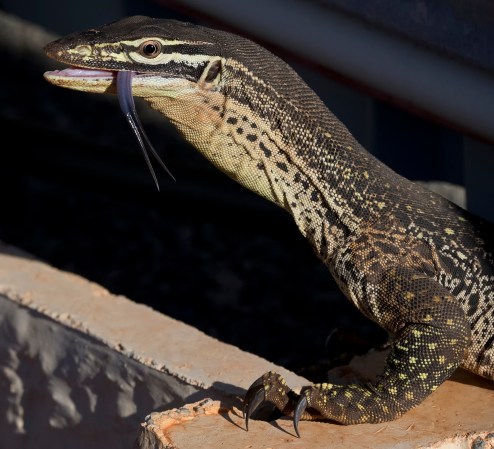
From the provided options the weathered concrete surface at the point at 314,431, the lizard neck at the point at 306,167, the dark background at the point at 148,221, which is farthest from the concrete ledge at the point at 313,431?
the dark background at the point at 148,221

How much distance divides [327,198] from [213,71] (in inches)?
28.1

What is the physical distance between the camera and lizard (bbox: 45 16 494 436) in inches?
180

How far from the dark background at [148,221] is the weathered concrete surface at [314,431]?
2293mm

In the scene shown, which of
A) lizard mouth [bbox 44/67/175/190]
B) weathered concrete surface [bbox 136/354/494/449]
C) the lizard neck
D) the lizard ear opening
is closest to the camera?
weathered concrete surface [bbox 136/354/494/449]

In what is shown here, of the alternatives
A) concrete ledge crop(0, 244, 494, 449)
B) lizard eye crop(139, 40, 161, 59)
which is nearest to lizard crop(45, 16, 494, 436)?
lizard eye crop(139, 40, 161, 59)

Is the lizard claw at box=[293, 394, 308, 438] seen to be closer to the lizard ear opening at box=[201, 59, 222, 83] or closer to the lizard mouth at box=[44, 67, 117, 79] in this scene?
the lizard ear opening at box=[201, 59, 222, 83]

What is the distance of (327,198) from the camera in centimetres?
497

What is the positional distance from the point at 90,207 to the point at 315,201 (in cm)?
408

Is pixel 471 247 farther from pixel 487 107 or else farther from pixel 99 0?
pixel 99 0

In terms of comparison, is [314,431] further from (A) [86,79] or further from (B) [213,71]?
(A) [86,79]

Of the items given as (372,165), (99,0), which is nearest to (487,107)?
(372,165)

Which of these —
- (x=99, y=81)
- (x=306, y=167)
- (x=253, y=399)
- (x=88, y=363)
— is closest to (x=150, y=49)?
(x=99, y=81)

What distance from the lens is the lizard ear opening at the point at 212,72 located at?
4.69 meters

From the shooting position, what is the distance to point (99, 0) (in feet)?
25.3
